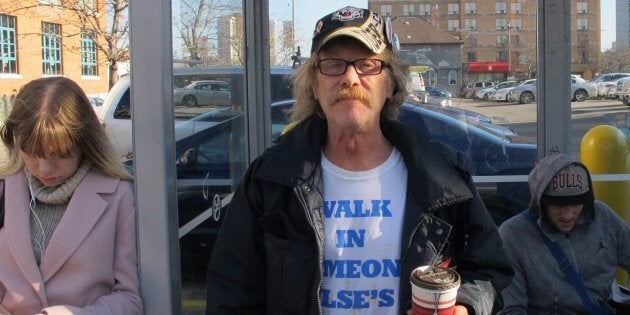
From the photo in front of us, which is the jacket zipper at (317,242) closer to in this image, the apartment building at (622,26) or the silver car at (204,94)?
the silver car at (204,94)

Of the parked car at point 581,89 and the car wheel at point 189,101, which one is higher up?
the parked car at point 581,89

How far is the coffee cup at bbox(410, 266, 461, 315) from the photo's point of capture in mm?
1374

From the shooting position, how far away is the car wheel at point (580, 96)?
3.71 metres

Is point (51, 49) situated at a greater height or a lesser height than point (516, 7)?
greater

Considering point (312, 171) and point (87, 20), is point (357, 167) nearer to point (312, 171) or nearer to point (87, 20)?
point (312, 171)

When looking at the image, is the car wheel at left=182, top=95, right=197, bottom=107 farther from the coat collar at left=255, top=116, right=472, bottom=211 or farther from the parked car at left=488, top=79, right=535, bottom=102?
the parked car at left=488, top=79, right=535, bottom=102

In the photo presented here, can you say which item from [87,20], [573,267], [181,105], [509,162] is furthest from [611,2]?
[87,20]

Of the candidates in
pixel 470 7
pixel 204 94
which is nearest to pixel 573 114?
pixel 470 7

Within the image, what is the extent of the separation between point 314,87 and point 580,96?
244 centimetres

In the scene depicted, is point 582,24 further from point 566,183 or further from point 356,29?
point 356,29

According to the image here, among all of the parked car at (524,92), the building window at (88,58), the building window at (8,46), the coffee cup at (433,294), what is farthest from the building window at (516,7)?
the building window at (8,46)

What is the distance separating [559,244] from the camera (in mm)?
2793

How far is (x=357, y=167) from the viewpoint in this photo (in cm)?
172

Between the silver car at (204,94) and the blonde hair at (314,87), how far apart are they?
69cm
